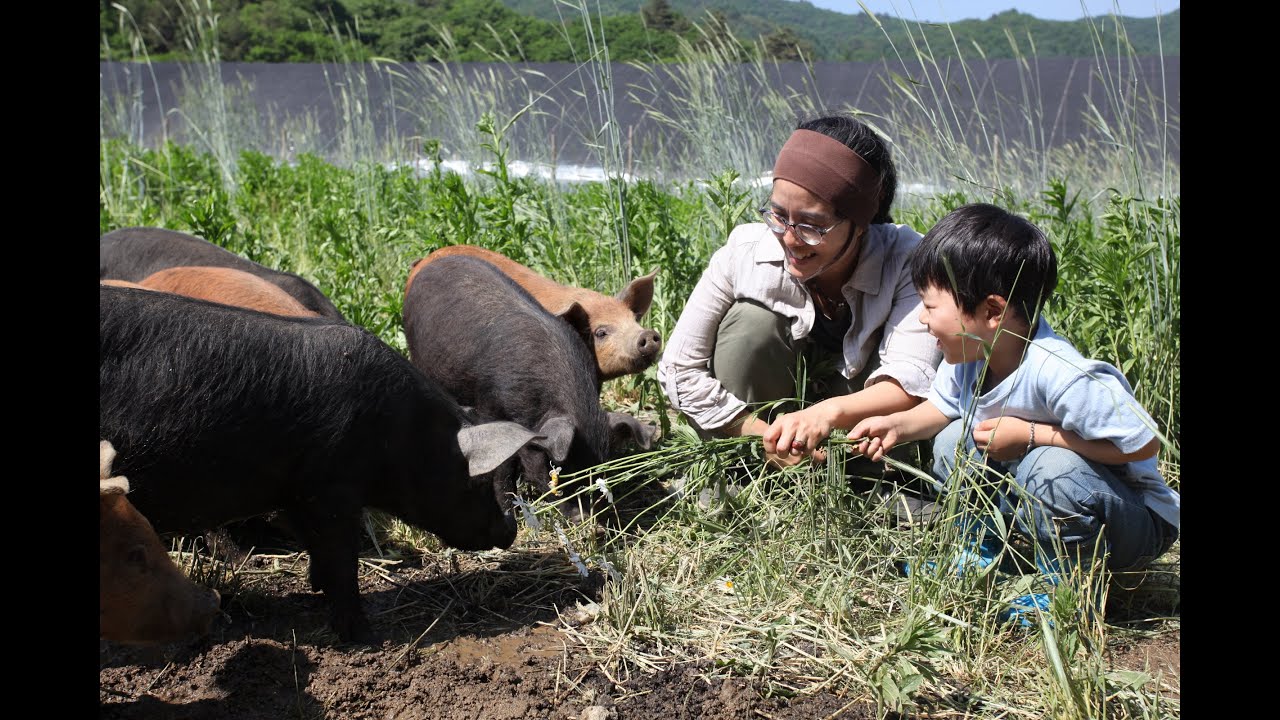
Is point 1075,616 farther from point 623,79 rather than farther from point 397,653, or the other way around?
point 623,79

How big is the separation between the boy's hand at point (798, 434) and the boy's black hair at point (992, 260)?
0.59 meters

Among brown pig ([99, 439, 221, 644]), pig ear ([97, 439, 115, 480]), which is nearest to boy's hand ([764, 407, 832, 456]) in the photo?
brown pig ([99, 439, 221, 644])

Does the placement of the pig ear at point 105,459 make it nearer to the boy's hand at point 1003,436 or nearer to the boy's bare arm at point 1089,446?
the boy's hand at point 1003,436

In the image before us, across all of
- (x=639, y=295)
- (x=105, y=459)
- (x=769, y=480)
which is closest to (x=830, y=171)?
(x=769, y=480)

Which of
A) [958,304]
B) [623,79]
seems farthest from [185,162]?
[958,304]

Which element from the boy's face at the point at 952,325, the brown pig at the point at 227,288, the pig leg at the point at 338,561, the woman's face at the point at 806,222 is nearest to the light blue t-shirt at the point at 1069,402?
the boy's face at the point at 952,325

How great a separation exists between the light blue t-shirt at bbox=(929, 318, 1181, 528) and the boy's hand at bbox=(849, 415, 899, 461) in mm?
205

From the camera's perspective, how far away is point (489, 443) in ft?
11.4

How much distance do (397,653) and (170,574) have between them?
707 millimetres

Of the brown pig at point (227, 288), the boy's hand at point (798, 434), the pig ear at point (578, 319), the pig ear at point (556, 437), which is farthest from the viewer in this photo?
the pig ear at point (578, 319)

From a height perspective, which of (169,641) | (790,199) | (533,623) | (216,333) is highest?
(790,199)

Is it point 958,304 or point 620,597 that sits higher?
point 958,304

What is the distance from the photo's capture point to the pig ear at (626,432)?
4277 mm

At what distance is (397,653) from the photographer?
313 centimetres
